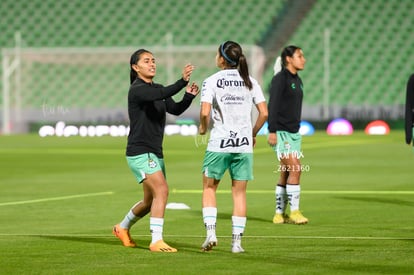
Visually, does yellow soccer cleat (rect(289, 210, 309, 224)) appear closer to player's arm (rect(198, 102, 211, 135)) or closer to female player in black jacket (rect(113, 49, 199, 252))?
female player in black jacket (rect(113, 49, 199, 252))

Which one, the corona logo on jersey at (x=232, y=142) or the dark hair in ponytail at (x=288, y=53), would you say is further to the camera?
the dark hair in ponytail at (x=288, y=53)

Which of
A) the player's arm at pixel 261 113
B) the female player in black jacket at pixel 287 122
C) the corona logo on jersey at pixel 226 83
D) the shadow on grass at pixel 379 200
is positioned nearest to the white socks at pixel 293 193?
the female player in black jacket at pixel 287 122

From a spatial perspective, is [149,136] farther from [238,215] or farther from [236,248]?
[236,248]

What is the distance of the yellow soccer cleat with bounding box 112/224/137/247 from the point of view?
10908 millimetres

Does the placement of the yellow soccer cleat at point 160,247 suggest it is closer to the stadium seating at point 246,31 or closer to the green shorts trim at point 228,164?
the green shorts trim at point 228,164

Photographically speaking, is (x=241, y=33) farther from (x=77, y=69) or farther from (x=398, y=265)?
(x=398, y=265)

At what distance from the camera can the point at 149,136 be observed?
35.2ft

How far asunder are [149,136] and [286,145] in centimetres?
338

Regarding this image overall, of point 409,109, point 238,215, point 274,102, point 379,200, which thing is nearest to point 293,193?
point 274,102

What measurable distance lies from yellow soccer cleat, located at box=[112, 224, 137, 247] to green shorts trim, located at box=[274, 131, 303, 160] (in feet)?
10.6

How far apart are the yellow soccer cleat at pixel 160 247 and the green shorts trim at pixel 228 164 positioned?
790 mm

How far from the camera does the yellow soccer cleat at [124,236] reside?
1091 centimetres

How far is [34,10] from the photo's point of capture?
178 ft

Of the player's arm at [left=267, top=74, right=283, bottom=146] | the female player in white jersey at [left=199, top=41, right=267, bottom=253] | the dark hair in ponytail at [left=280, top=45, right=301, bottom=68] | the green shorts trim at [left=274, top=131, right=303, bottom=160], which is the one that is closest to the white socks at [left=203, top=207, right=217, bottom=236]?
the female player in white jersey at [left=199, top=41, right=267, bottom=253]
